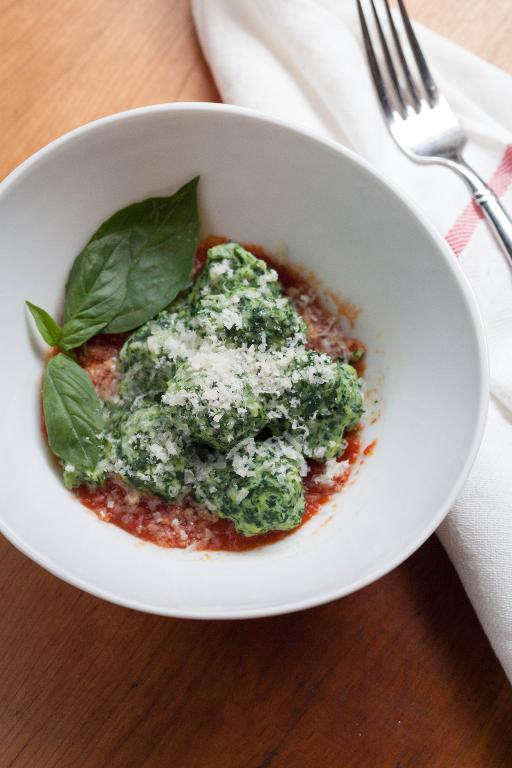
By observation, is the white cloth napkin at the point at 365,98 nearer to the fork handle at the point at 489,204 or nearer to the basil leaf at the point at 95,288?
the fork handle at the point at 489,204

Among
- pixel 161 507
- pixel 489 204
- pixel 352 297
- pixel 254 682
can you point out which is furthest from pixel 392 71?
pixel 254 682

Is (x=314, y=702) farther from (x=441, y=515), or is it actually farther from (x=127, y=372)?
(x=127, y=372)

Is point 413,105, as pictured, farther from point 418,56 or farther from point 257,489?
point 257,489

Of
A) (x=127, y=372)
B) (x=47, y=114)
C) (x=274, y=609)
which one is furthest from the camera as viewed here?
(x=47, y=114)

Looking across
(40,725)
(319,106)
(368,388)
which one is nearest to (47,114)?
(319,106)

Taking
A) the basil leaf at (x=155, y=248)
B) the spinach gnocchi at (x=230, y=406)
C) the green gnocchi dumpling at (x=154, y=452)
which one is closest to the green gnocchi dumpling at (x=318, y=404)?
the spinach gnocchi at (x=230, y=406)

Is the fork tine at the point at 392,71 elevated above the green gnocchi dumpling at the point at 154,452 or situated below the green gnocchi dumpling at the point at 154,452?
above

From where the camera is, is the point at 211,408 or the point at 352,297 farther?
the point at 352,297
